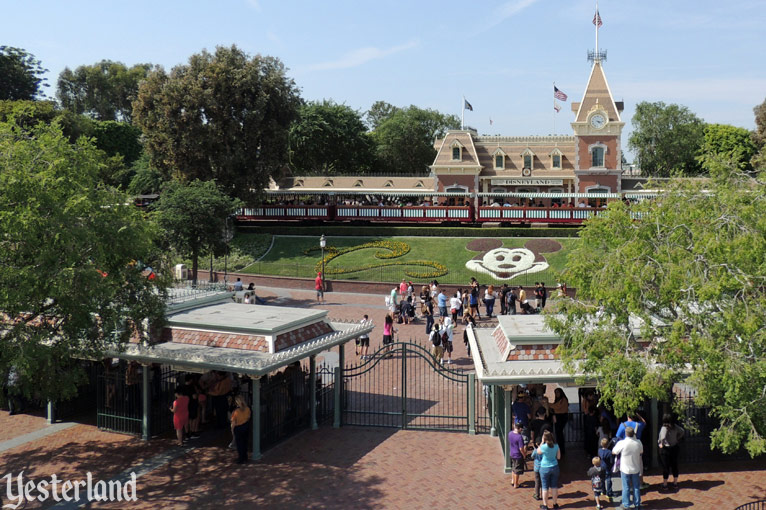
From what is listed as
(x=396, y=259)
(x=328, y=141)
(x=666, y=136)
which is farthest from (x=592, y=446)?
(x=666, y=136)

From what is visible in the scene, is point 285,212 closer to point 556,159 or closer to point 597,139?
point 556,159

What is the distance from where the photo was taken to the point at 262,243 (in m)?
42.6

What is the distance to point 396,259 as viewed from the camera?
38.0 meters

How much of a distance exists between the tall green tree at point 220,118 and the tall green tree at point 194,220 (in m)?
8.32

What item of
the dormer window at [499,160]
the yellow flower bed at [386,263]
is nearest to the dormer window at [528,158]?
the dormer window at [499,160]

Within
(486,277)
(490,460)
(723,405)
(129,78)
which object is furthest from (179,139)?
(129,78)

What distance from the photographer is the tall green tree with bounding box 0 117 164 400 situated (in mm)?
11773

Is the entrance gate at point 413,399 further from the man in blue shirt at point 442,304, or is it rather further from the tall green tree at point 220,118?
the tall green tree at point 220,118

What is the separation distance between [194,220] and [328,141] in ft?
139

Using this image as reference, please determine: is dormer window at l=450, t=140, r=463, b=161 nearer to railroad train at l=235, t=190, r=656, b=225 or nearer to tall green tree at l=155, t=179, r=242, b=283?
railroad train at l=235, t=190, r=656, b=225

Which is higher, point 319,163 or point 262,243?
point 319,163

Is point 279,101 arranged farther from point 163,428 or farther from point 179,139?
point 163,428

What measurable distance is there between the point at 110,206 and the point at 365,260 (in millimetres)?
24547

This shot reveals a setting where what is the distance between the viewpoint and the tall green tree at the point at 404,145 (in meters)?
79.9
